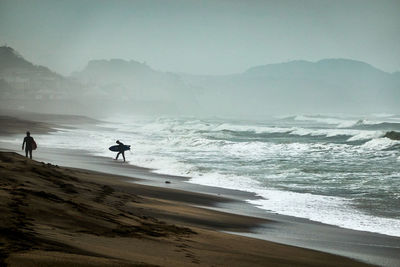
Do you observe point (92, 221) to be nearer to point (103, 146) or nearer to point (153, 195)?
point (153, 195)

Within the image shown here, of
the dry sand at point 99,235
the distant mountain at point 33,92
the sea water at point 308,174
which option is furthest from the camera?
the distant mountain at point 33,92

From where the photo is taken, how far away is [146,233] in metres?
7.81

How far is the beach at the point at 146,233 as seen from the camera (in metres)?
5.70

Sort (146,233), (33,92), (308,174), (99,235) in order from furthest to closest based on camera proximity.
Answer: (33,92) → (308,174) → (146,233) → (99,235)

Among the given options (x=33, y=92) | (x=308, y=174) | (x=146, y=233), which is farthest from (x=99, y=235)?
(x=33, y=92)

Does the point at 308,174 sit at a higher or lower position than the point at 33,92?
lower

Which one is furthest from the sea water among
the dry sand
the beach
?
the dry sand

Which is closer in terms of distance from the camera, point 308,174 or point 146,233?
point 146,233

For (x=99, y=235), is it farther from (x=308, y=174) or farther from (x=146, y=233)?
(x=308, y=174)

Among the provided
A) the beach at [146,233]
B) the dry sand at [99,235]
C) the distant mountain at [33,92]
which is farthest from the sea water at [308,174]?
the distant mountain at [33,92]

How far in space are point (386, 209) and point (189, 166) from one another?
11.5m

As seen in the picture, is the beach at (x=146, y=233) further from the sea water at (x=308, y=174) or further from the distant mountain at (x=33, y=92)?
the distant mountain at (x=33, y=92)

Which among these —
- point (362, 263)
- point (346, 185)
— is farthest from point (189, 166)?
point (362, 263)

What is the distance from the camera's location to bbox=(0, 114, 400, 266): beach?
5.70 meters
